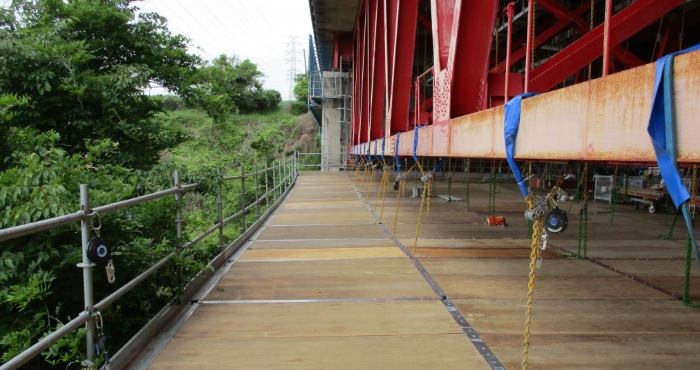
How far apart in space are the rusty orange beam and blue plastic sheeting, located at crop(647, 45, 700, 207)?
0.03 m

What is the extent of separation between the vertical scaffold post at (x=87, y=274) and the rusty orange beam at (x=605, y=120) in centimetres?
288

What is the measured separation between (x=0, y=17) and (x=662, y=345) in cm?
1321

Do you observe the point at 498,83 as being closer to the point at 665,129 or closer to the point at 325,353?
the point at 665,129

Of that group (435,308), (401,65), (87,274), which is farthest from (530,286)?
(401,65)

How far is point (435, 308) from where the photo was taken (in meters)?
4.13

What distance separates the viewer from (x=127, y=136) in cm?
1146

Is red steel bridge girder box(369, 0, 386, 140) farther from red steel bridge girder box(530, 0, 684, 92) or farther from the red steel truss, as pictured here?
red steel bridge girder box(530, 0, 684, 92)

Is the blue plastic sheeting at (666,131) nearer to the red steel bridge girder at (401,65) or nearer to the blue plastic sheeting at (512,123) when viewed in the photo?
the blue plastic sheeting at (512,123)

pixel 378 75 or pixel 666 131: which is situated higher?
pixel 378 75

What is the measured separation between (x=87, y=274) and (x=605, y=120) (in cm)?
308

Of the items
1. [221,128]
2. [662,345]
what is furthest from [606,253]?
[221,128]

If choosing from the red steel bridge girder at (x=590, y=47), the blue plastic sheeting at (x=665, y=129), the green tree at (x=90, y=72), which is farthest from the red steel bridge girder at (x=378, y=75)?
the blue plastic sheeting at (x=665, y=129)

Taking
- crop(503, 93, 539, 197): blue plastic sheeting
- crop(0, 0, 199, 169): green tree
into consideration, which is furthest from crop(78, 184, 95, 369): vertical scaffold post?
crop(0, 0, 199, 169): green tree

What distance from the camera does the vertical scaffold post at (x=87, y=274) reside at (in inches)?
99.0
